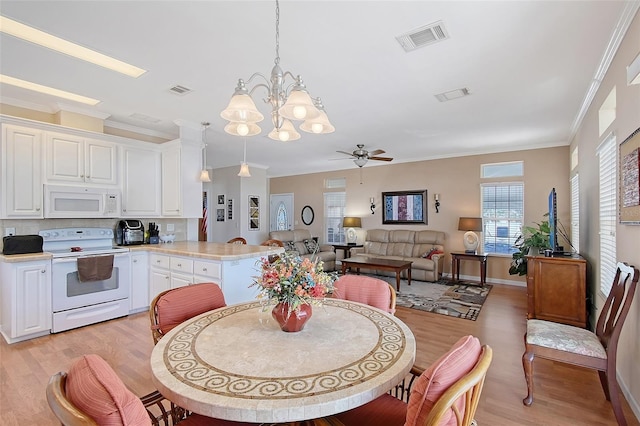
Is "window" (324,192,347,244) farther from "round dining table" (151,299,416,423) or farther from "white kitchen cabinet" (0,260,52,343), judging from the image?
"round dining table" (151,299,416,423)

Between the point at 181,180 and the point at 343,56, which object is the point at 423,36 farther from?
the point at 181,180

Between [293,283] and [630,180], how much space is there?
8.20 ft

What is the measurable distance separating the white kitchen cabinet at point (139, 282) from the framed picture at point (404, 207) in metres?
5.39

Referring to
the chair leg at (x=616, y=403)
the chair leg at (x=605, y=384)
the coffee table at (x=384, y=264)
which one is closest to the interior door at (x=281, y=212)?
the coffee table at (x=384, y=264)

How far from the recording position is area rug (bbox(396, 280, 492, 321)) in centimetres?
424

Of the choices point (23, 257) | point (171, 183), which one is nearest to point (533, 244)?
point (171, 183)

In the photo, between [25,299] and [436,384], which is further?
[25,299]

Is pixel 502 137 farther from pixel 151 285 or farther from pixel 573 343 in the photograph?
pixel 151 285

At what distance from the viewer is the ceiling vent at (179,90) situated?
321 cm

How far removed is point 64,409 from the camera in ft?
2.51

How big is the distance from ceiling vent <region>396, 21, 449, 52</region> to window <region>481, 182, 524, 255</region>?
4.76 m

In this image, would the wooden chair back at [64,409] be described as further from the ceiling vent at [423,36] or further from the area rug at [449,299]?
the area rug at [449,299]

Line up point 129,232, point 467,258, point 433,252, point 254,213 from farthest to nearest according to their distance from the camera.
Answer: point 254,213
point 433,252
point 467,258
point 129,232

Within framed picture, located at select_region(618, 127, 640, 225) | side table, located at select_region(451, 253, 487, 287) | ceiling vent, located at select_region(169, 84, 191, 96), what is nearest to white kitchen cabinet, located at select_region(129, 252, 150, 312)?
ceiling vent, located at select_region(169, 84, 191, 96)
